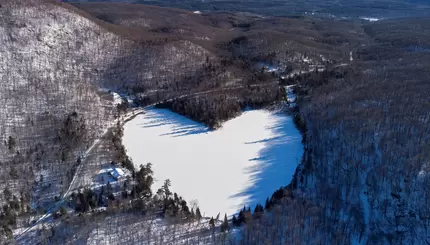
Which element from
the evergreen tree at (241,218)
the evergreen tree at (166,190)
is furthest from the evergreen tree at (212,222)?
the evergreen tree at (166,190)

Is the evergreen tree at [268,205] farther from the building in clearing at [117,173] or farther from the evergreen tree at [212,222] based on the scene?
the building in clearing at [117,173]

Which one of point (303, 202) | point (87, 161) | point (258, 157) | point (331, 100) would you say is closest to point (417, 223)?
point (303, 202)

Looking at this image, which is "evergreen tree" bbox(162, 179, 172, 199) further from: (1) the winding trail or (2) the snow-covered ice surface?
(1) the winding trail

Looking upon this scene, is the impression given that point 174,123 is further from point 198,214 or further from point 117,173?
point 198,214

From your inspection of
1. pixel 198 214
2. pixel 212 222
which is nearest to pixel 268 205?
pixel 212 222

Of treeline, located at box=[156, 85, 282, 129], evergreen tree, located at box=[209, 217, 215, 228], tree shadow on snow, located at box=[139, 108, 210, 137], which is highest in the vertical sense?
treeline, located at box=[156, 85, 282, 129]

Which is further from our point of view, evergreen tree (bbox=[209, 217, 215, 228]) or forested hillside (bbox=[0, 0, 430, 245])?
evergreen tree (bbox=[209, 217, 215, 228])

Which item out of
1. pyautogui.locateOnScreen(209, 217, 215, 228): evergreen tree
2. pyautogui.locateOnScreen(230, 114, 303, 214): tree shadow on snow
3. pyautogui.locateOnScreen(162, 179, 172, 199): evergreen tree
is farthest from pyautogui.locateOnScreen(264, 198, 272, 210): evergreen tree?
pyautogui.locateOnScreen(162, 179, 172, 199): evergreen tree

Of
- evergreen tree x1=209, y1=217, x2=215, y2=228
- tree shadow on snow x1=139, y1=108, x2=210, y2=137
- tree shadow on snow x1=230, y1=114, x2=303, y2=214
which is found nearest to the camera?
evergreen tree x1=209, y1=217, x2=215, y2=228

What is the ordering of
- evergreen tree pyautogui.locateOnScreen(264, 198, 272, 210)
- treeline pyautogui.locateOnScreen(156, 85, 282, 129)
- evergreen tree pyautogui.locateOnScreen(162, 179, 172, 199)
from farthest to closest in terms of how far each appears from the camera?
treeline pyautogui.locateOnScreen(156, 85, 282, 129), evergreen tree pyautogui.locateOnScreen(162, 179, 172, 199), evergreen tree pyautogui.locateOnScreen(264, 198, 272, 210)
